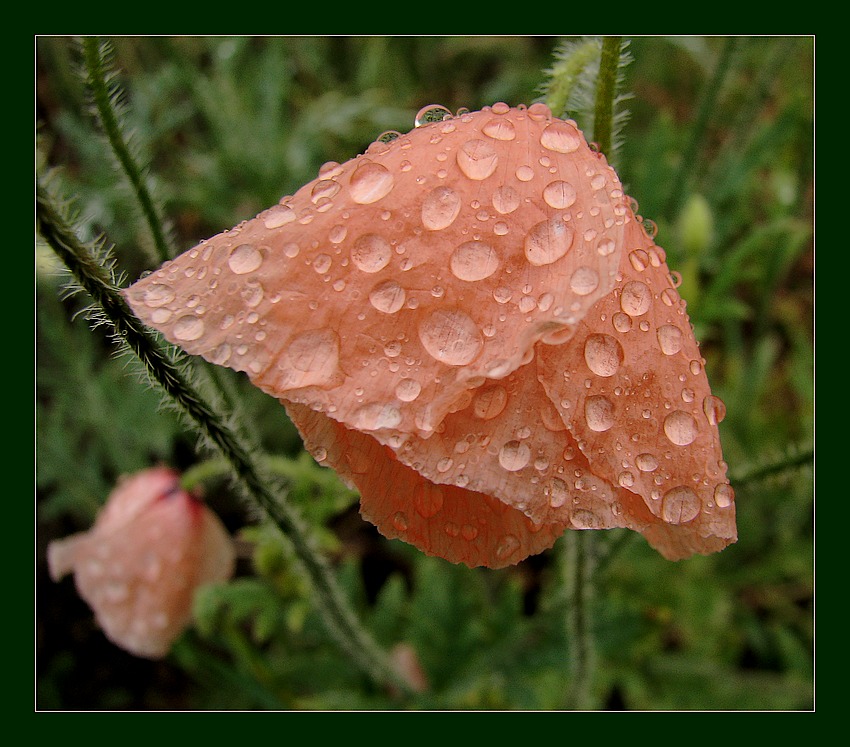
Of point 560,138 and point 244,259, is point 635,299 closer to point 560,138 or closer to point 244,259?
point 560,138

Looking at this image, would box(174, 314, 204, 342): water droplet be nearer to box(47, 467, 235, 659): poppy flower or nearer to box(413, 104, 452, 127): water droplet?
box(413, 104, 452, 127): water droplet

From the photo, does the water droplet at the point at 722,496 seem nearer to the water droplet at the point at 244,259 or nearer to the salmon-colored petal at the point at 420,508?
the salmon-colored petal at the point at 420,508

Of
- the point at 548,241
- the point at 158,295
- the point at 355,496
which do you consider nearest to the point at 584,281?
the point at 548,241

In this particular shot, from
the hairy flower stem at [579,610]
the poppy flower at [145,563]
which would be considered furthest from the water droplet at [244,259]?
the poppy flower at [145,563]

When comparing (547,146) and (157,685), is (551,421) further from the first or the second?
(157,685)

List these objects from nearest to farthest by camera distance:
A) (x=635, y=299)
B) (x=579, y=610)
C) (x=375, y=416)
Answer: (x=375, y=416) → (x=635, y=299) → (x=579, y=610)
